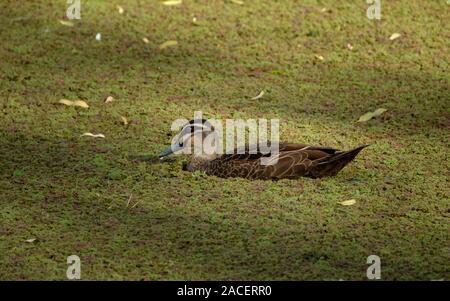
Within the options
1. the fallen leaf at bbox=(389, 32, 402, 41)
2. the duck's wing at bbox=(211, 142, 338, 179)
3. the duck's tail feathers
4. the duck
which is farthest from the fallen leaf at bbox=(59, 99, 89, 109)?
the fallen leaf at bbox=(389, 32, 402, 41)

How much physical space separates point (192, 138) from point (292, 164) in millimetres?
882

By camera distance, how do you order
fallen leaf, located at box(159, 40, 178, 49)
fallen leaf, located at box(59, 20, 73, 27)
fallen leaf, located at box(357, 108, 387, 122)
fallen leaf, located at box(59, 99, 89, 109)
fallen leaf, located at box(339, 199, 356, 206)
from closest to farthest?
fallen leaf, located at box(339, 199, 356, 206), fallen leaf, located at box(357, 108, 387, 122), fallen leaf, located at box(59, 99, 89, 109), fallen leaf, located at box(159, 40, 178, 49), fallen leaf, located at box(59, 20, 73, 27)

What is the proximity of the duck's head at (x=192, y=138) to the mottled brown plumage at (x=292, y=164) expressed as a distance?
1.11 feet

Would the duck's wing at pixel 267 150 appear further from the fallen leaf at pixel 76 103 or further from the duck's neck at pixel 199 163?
the fallen leaf at pixel 76 103

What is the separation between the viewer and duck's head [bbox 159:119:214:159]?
24.9ft

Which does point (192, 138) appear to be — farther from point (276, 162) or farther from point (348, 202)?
point (348, 202)

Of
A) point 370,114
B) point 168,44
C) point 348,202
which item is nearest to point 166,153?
point 348,202

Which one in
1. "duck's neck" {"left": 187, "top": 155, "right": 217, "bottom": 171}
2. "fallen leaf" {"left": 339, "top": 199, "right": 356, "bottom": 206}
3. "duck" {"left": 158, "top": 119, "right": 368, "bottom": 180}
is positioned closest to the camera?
"fallen leaf" {"left": 339, "top": 199, "right": 356, "bottom": 206}

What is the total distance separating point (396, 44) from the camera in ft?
32.7

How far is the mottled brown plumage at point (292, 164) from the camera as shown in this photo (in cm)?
727

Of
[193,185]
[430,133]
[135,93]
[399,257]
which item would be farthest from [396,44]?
[399,257]

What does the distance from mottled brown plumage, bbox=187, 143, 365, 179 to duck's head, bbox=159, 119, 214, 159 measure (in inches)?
13.3

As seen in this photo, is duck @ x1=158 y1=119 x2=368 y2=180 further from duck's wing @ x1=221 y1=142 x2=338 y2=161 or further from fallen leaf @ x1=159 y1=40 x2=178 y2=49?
fallen leaf @ x1=159 y1=40 x2=178 y2=49

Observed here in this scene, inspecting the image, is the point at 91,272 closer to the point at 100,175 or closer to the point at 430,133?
the point at 100,175
